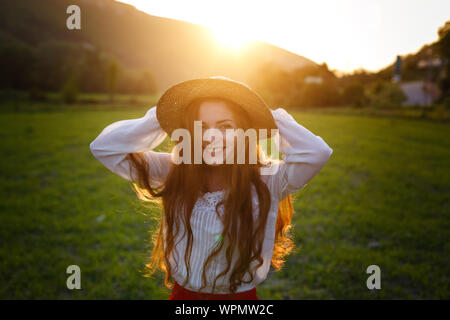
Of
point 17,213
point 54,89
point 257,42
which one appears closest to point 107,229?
point 17,213

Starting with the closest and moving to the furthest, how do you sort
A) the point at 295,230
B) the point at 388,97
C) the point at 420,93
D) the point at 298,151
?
the point at 298,151, the point at 295,230, the point at 388,97, the point at 420,93

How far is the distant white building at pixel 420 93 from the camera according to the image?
23547mm

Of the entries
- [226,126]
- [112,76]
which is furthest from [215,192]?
[112,76]

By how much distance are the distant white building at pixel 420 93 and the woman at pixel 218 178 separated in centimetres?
2542

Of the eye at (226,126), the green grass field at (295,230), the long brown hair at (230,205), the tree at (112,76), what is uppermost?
the tree at (112,76)

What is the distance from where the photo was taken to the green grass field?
2.96 metres

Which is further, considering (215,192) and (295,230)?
(295,230)

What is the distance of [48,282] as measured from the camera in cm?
294

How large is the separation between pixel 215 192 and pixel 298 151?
0.47 metres

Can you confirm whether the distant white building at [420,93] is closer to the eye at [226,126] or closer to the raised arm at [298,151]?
the raised arm at [298,151]

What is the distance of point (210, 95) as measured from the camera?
4.35ft

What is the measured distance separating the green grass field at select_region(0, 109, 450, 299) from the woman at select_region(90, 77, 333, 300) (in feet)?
5.59

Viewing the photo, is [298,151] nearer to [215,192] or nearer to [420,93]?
[215,192]

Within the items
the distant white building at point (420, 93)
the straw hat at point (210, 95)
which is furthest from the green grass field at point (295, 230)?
the distant white building at point (420, 93)
